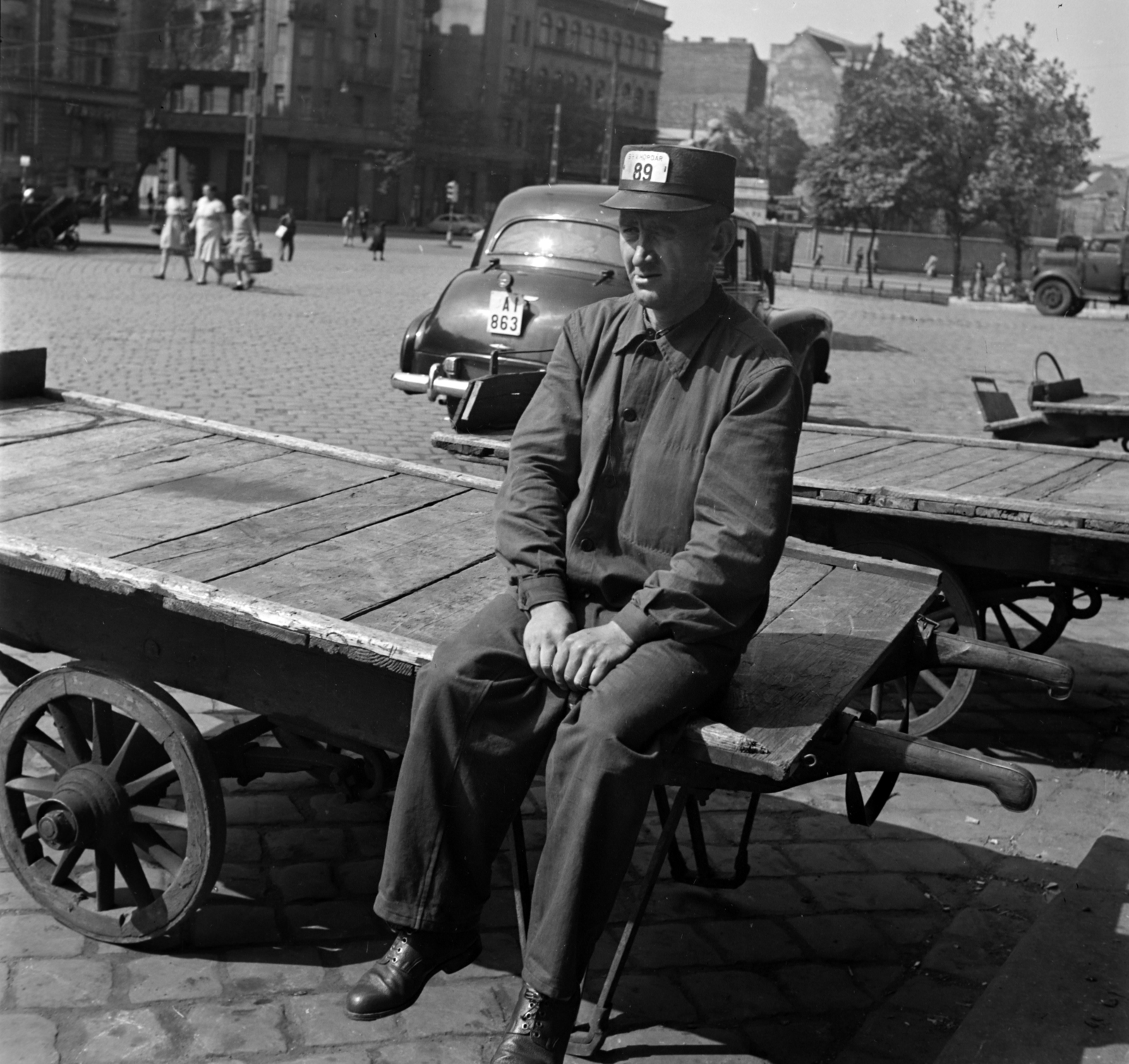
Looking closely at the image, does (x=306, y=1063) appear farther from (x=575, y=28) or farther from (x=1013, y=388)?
(x=575, y=28)

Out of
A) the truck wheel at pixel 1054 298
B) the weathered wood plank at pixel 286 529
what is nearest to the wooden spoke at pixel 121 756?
the weathered wood plank at pixel 286 529

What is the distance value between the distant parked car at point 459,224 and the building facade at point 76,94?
46.7 feet

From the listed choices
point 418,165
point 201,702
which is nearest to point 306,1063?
point 201,702

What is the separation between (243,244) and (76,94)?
3744 centimetres

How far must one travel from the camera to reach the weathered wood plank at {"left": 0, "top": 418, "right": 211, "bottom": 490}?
4496 mm

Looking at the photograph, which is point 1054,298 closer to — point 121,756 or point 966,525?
point 966,525

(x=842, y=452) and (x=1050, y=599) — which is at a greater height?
(x=842, y=452)

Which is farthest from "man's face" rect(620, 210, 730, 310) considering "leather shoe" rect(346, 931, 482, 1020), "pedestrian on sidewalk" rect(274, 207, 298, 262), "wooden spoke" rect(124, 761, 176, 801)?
"pedestrian on sidewalk" rect(274, 207, 298, 262)

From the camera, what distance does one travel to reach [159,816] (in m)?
3.48

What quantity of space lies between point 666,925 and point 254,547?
4.94 ft

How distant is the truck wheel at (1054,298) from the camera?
34281mm

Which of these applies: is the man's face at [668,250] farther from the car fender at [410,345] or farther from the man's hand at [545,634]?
the car fender at [410,345]

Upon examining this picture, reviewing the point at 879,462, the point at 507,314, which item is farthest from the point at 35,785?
the point at 507,314

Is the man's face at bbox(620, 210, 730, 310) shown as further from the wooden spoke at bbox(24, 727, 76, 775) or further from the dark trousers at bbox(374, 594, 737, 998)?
the wooden spoke at bbox(24, 727, 76, 775)
